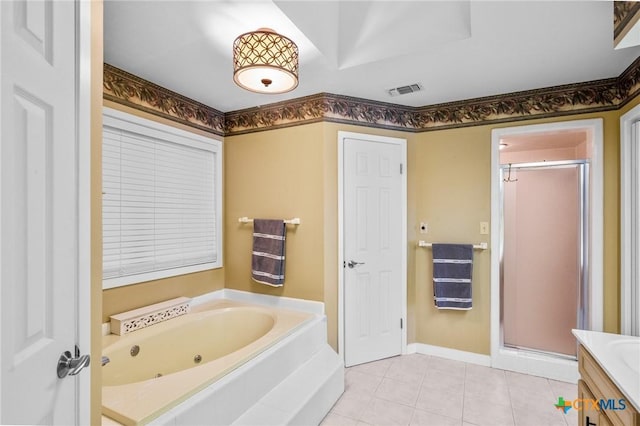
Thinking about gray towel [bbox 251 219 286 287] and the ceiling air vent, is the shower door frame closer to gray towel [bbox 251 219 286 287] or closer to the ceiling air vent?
the ceiling air vent

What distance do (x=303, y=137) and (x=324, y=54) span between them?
0.85m

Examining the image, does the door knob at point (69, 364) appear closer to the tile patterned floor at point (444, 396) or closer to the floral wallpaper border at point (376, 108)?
the tile patterned floor at point (444, 396)

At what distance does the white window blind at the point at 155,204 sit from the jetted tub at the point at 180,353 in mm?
448

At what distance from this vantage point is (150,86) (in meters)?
2.41

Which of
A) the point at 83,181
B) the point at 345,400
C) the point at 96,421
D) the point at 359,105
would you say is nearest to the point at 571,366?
the point at 345,400

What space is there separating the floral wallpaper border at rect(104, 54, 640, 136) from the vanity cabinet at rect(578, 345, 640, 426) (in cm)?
184

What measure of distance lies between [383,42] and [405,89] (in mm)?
619

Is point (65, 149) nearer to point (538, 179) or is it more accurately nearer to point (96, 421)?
point (96, 421)

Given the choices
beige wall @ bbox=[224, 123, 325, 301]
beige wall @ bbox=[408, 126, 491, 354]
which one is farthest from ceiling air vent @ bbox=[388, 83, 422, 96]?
beige wall @ bbox=[224, 123, 325, 301]

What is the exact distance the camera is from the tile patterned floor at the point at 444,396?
81.3 inches

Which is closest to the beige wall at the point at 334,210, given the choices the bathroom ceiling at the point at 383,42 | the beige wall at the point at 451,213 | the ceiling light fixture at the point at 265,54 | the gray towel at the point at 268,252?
the beige wall at the point at 451,213

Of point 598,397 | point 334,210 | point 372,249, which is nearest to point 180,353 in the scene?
point 334,210

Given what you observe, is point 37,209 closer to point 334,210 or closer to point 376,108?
point 334,210

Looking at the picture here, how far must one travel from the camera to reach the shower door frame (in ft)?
7.89
